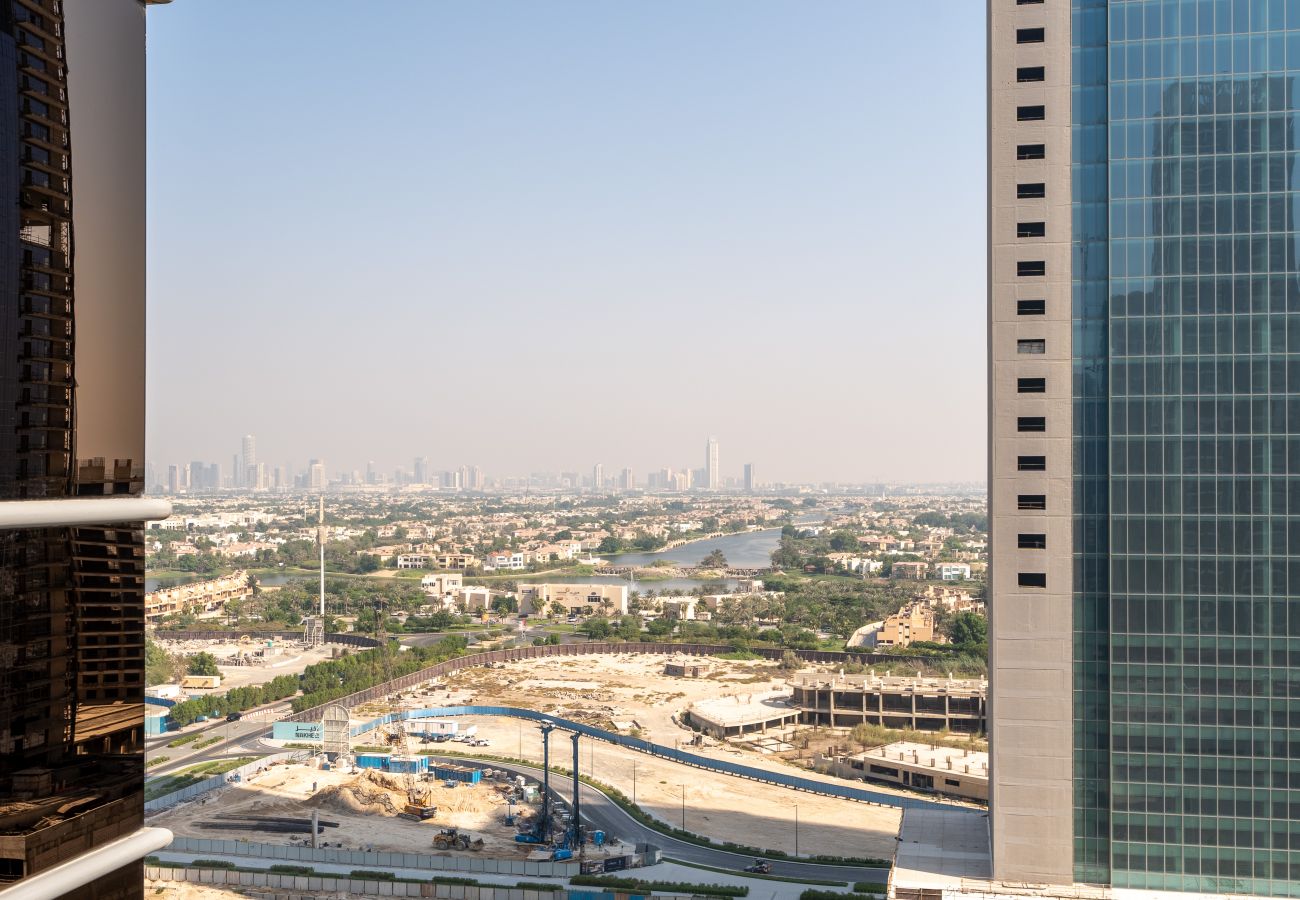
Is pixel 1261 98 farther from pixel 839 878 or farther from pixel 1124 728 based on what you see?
pixel 839 878

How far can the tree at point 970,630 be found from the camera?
52531 millimetres

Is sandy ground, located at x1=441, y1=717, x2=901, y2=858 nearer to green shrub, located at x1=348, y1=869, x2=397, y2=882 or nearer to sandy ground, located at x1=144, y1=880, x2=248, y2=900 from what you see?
green shrub, located at x1=348, y1=869, x2=397, y2=882

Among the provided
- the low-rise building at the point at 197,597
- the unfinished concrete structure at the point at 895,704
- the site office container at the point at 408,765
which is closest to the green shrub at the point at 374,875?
the site office container at the point at 408,765

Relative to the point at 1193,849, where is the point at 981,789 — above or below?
below

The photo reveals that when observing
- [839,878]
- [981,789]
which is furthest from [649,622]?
[839,878]

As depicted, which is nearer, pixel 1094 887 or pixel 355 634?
pixel 1094 887

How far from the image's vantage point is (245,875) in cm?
2384

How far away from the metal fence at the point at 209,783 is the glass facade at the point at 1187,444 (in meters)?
24.4

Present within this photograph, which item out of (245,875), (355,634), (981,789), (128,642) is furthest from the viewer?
(355,634)

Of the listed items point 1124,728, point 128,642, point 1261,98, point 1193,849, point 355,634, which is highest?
point 1261,98

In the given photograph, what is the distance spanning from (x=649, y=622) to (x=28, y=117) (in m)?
62.9

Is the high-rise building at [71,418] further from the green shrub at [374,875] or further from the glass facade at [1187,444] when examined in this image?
the green shrub at [374,875]

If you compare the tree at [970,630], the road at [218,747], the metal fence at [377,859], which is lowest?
the road at [218,747]

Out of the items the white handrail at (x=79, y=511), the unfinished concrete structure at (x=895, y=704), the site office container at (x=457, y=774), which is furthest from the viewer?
the unfinished concrete structure at (x=895, y=704)
